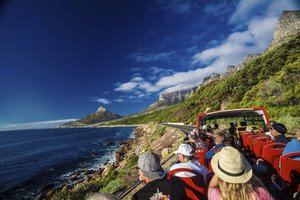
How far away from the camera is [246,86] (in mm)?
41562

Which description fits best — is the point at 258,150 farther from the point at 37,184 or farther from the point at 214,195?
the point at 37,184

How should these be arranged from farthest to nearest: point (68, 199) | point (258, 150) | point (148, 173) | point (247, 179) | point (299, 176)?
point (68, 199) → point (258, 150) → point (299, 176) → point (148, 173) → point (247, 179)

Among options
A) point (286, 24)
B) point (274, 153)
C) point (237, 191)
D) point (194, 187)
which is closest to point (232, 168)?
point (237, 191)

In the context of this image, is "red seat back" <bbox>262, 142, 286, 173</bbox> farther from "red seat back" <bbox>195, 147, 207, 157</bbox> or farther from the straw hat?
the straw hat

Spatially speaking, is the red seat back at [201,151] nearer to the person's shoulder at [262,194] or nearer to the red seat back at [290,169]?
the red seat back at [290,169]

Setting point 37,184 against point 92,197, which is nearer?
point 92,197

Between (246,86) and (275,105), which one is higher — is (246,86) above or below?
above

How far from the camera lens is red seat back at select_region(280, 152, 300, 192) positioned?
382 centimetres

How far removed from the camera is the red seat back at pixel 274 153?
4.67m

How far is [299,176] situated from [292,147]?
0.55 m

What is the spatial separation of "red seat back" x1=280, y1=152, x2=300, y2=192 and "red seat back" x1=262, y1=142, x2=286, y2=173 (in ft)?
2.28

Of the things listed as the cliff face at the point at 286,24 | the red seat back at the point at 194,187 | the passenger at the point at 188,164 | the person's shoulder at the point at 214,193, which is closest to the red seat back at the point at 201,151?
the passenger at the point at 188,164

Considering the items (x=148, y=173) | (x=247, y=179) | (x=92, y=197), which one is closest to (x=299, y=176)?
(x=247, y=179)

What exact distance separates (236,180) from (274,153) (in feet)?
10.9
